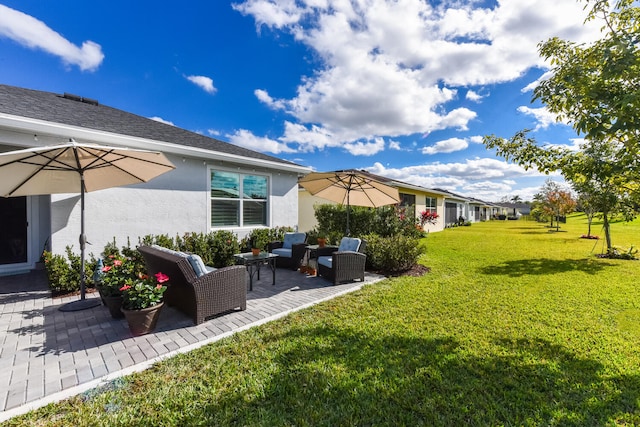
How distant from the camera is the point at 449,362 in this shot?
3.13 metres

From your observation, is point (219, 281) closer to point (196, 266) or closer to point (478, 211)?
point (196, 266)

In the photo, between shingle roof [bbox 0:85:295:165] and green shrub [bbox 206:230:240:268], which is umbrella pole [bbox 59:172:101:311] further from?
green shrub [bbox 206:230:240:268]

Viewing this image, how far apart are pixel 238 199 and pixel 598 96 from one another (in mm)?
8810

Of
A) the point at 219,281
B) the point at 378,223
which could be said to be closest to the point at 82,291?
the point at 219,281

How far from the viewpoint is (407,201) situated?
19469mm

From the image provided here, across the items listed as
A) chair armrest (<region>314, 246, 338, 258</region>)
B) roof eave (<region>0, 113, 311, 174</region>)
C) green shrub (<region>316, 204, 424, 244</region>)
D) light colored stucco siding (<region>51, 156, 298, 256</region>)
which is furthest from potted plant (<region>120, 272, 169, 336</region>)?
green shrub (<region>316, 204, 424, 244</region>)

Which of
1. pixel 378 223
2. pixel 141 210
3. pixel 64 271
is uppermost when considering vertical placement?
pixel 141 210

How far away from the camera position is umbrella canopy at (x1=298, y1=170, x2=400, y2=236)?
7.60m

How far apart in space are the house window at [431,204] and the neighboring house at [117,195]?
16462mm

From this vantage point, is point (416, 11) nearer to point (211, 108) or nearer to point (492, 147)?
point (492, 147)

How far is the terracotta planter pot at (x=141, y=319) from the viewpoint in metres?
3.66

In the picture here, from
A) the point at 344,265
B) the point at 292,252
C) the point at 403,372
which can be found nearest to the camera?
the point at 403,372

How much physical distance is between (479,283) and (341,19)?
27.8ft

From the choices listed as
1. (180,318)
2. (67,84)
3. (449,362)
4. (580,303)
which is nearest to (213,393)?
(180,318)
